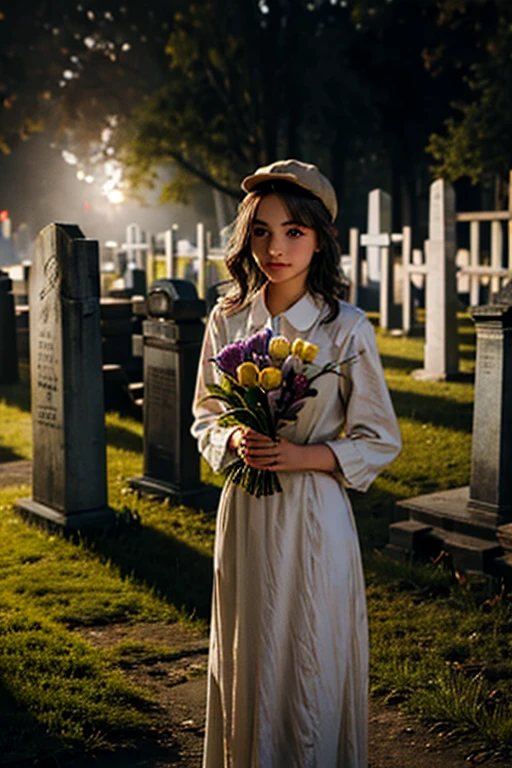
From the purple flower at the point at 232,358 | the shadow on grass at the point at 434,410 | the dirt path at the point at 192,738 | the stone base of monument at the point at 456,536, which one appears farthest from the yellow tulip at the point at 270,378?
the shadow on grass at the point at 434,410

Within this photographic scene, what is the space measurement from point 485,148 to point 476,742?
61.8ft

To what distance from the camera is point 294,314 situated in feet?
10.6

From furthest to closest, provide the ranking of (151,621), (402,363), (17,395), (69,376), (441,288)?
1. (402,363)
2. (17,395)
3. (441,288)
4. (69,376)
5. (151,621)

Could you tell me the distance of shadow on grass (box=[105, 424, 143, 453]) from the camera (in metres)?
10.1

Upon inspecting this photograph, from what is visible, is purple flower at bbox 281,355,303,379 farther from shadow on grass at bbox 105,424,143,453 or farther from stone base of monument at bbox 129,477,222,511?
shadow on grass at bbox 105,424,143,453

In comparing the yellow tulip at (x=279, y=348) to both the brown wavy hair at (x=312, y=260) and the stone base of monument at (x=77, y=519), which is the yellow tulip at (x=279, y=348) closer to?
the brown wavy hair at (x=312, y=260)

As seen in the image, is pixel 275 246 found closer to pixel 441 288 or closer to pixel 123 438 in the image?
pixel 123 438

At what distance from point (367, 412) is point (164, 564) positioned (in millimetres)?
3689

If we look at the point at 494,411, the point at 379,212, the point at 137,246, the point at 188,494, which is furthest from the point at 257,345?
the point at 137,246

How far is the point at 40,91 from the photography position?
97.1 feet

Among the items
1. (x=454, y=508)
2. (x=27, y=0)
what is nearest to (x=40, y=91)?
(x=27, y=0)

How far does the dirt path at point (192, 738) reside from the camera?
13.5 ft

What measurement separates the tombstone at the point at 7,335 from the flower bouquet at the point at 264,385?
11164 millimetres

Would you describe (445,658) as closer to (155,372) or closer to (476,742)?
(476,742)
